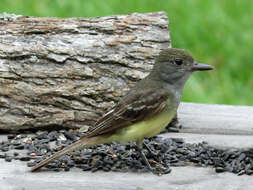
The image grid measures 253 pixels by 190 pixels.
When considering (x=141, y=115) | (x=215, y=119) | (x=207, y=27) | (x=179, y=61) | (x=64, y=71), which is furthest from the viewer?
(x=207, y=27)

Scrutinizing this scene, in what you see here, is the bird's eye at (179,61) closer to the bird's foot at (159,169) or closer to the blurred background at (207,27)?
the bird's foot at (159,169)

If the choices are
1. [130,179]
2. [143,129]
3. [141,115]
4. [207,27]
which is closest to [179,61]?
[141,115]

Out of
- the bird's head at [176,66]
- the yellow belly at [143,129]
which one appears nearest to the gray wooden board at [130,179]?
the yellow belly at [143,129]

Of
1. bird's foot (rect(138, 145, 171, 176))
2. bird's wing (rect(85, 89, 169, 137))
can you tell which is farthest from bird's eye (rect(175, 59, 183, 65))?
bird's foot (rect(138, 145, 171, 176))

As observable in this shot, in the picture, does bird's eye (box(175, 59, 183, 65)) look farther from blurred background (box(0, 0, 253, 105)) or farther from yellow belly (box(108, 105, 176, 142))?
blurred background (box(0, 0, 253, 105))

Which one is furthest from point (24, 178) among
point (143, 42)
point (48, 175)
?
point (143, 42)

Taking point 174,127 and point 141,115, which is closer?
point 141,115

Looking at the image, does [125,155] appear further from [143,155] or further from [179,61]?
[179,61]

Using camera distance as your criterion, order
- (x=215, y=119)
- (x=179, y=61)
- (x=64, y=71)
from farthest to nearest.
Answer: (x=215, y=119) → (x=64, y=71) → (x=179, y=61)
